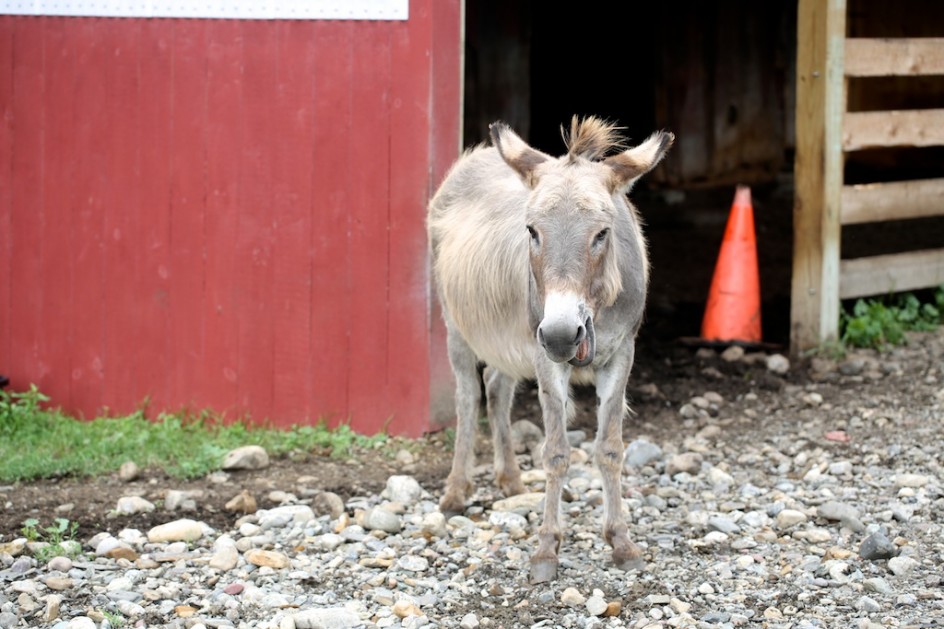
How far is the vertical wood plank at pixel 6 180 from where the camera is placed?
7.89 metres

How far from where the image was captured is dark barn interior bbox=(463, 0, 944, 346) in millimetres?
13195

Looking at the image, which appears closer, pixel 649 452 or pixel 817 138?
pixel 649 452

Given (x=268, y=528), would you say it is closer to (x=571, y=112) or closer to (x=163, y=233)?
(x=163, y=233)

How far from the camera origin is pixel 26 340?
8086 millimetres

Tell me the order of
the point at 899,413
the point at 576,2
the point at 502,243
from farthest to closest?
1. the point at 576,2
2. the point at 899,413
3. the point at 502,243

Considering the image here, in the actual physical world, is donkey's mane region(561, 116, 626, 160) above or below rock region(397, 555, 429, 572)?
above

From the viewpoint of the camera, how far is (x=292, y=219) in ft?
24.5

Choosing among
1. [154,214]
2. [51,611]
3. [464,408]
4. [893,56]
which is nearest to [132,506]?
[51,611]

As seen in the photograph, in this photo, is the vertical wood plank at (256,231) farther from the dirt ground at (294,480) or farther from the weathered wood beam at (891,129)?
the weathered wood beam at (891,129)

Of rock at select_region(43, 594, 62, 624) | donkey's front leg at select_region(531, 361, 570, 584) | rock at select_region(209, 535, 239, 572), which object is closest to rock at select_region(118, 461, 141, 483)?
rock at select_region(209, 535, 239, 572)

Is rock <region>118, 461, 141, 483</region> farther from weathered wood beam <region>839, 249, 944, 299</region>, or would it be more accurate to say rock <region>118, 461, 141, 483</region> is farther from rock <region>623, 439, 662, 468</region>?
weathered wood beam <region>839, 249, 944, 299</region>

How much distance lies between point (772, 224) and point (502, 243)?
293 inches

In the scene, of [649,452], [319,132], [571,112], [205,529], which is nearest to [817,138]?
[649,452]

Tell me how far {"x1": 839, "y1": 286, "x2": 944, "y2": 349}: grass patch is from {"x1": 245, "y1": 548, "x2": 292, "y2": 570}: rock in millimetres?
4593
